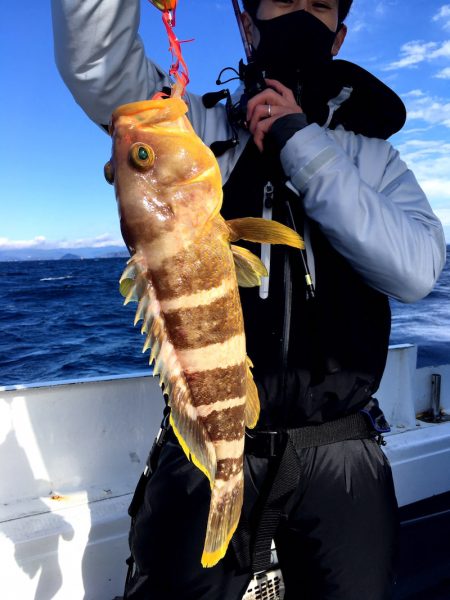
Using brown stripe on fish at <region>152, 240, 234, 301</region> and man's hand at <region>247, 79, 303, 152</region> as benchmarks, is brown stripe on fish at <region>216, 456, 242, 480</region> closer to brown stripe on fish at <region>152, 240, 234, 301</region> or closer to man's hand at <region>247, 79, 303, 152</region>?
brown stripe on fish at <region>152, 240, 234, 301</region>

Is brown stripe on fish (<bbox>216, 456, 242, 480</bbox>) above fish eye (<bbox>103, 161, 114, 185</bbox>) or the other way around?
the other way around

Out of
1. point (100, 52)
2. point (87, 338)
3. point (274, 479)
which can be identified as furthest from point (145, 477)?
point (87, 338)

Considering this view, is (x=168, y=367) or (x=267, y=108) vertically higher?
(x=267, y=108)

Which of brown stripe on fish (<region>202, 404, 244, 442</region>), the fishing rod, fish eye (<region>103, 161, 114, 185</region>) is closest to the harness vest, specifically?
brown stripe on fish (<region>202, 404, 244, 442</region>)

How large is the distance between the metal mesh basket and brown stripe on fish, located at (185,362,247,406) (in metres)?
1.52

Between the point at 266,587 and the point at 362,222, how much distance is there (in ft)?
6.76

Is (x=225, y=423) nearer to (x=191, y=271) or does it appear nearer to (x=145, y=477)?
(x=191, y=271)

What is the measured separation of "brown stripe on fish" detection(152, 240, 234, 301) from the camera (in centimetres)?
170

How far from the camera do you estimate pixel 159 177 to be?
1704 mm

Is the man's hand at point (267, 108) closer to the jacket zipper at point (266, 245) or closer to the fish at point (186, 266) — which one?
the jacket zipper at point (266, 245)

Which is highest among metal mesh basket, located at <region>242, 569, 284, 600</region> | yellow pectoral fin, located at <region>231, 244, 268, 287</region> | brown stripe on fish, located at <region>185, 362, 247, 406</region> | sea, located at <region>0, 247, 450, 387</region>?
yellow pectoral fin, located at <region>231, 244, 268, 287</region>

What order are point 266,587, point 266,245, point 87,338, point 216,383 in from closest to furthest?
point 216,383, point 266,245, point 266,587, point 87,338

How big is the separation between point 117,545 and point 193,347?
200 cm

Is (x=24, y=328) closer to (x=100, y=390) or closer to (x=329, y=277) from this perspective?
(x=100, y=390)
